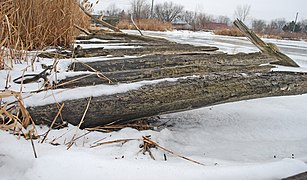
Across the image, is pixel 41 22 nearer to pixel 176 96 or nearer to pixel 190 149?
pixel 176 96

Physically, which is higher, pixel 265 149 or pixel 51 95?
pixel 51 95

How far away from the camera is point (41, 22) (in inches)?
78.2

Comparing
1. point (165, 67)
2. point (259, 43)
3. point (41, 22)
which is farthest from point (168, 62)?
point (41, 22)

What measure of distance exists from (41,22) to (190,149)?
1466 mm

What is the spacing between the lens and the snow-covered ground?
0.81m

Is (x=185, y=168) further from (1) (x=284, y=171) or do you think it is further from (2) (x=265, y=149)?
(2) (x=265, y=149)

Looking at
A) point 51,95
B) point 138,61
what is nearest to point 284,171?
point 51,95

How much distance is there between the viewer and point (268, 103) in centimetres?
213

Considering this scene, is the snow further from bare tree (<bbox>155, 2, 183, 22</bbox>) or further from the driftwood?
bare tree (<bbox>155, 2, 183, 22</bbox>)

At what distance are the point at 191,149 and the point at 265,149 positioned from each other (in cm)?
38

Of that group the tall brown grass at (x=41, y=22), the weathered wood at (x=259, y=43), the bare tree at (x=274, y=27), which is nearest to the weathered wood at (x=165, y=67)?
the weathered wood at (x=259, y=43)

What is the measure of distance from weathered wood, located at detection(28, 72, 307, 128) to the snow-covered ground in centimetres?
7

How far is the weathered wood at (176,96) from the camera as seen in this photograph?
43.9 inches

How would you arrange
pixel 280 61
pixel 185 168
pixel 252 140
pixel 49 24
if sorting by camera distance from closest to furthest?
pixel 185 168 → pixel 252 140 → pixel 49 24 → pixel 280 61
